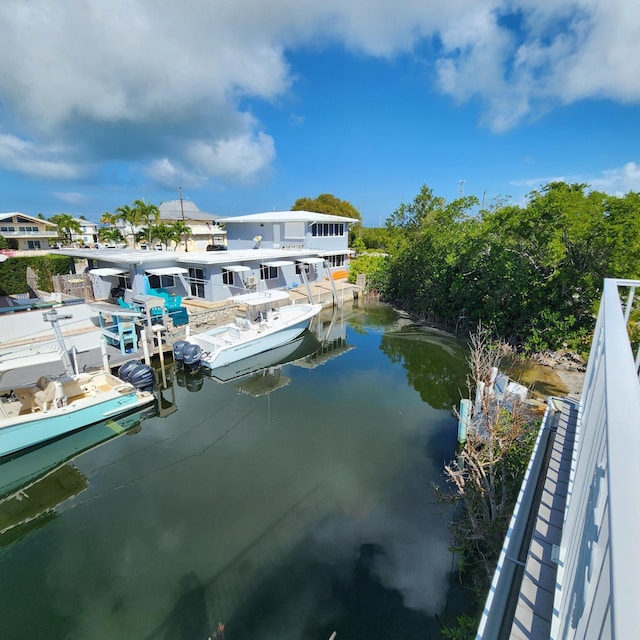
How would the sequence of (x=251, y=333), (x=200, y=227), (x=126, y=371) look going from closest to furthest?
(x=126, y=371) → (x=251, y=333) → (x=200, y=227)

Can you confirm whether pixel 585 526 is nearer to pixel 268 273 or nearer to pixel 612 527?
pixel 612 527

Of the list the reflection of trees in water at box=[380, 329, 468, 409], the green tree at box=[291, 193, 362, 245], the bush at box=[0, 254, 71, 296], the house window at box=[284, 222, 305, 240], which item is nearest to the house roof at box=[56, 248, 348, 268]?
the bush at box=[0, 254, 71, 296]

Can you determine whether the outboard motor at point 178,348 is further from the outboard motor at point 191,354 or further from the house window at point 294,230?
the house window at point 294,230

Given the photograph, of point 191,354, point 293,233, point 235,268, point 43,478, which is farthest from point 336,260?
point 43,478

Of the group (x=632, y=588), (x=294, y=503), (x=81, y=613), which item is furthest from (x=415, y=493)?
(x=632, y=588)

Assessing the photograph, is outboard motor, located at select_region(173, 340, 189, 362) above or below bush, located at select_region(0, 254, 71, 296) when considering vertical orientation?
below

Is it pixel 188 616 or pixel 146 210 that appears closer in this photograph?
pixel 188 616

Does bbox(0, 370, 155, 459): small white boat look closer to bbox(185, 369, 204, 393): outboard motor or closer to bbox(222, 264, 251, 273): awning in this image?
bbox(185, 369, 204, 393): outboard motor
